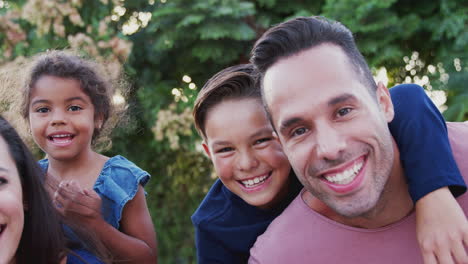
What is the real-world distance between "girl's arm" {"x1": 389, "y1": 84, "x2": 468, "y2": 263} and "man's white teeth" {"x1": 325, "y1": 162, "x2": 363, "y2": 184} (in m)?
0.21

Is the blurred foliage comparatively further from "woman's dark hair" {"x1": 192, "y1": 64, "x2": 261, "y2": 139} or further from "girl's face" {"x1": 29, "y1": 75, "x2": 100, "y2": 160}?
"woman's dark hair" {"x1": 192, "y1": 64, "x2": 261, "y2": 139}

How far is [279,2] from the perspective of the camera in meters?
4.83

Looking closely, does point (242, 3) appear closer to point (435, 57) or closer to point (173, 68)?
point (173, 68)

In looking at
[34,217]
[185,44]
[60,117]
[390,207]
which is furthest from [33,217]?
[185,44]

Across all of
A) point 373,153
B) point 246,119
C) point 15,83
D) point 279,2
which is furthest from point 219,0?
point 373,153

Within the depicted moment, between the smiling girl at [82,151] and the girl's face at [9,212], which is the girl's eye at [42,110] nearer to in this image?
the smiling girl at [82,151]

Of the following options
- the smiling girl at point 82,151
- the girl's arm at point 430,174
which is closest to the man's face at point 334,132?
the girl's arm at point 430,174

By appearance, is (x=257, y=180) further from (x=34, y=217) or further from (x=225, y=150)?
(x=34, y=217)

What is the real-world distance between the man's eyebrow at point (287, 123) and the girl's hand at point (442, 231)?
0.52 metres

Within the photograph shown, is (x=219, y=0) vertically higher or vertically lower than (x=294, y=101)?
higher

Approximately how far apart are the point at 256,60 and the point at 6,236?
1113 mm

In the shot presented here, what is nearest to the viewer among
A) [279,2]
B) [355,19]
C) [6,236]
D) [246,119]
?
[6,236]

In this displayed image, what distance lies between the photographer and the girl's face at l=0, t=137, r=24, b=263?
188 cm

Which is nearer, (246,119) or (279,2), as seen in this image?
(246,119)
